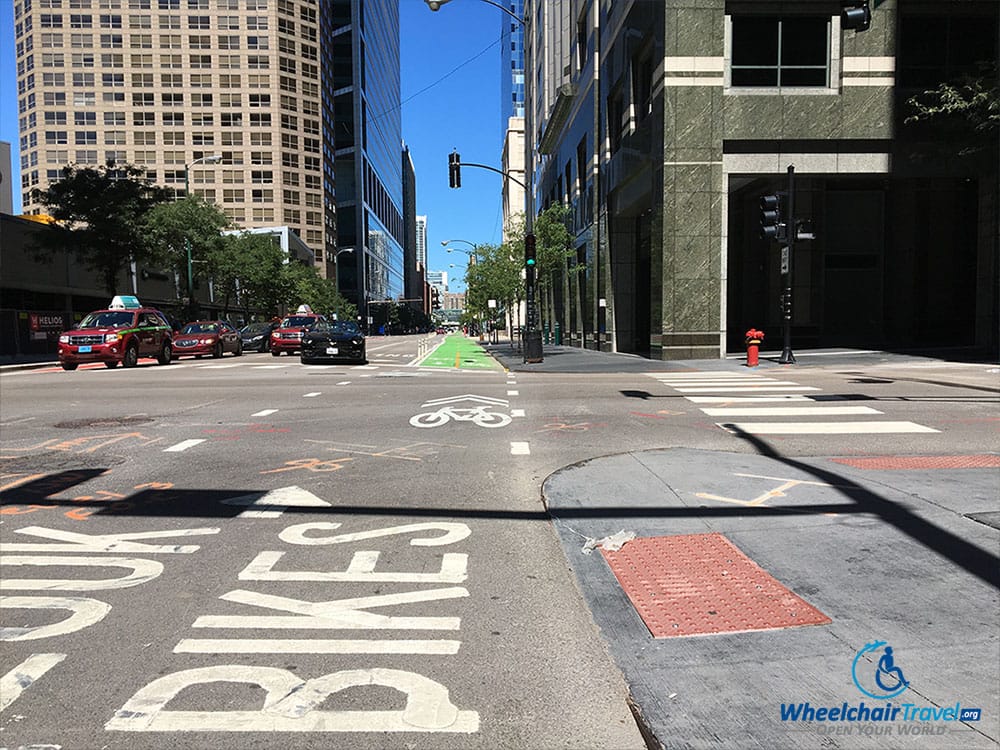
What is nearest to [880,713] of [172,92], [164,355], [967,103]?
[967,103]

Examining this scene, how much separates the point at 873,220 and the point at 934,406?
20.4 meters

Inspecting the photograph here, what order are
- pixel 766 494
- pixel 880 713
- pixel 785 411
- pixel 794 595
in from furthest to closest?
pixel 785 411, pixel 766 494, pixel 794 595, pixel 880 713

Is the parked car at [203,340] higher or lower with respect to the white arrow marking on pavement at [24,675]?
higher

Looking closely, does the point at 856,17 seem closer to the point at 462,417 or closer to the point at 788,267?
the point at 462,417

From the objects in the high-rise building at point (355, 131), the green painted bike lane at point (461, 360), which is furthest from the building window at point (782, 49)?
the high-rise building at point (355, 131)

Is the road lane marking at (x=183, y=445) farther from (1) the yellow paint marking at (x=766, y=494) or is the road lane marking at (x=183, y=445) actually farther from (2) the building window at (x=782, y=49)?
(2) the building window at (x=782, y=49)

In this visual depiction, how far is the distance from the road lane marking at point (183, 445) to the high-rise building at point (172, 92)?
3973 inches

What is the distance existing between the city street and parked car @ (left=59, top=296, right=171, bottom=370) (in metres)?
14.4

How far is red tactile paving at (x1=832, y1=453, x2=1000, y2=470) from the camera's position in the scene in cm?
683

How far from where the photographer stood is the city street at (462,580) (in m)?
2.71

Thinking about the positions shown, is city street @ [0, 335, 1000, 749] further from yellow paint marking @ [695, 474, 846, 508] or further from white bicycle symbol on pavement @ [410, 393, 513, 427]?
white bicycle symbol on pavement @ [410, 393, 513, 427]

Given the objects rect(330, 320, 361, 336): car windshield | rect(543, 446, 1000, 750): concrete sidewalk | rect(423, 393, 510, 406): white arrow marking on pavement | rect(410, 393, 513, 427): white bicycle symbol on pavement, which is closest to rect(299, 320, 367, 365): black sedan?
rect(330, 320, 361, 336): car windshield

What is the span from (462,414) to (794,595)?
296 inches

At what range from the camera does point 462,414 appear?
1093 centimetres
